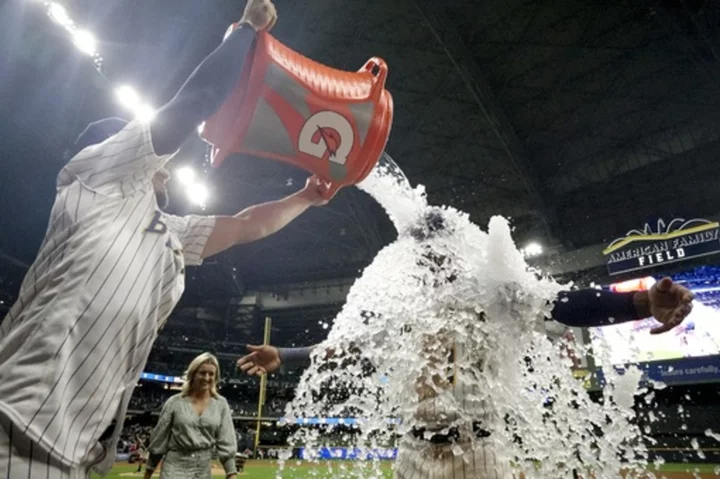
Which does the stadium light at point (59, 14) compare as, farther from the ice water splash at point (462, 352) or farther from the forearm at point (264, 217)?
the forearm at point (264, 217)

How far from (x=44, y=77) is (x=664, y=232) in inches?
719

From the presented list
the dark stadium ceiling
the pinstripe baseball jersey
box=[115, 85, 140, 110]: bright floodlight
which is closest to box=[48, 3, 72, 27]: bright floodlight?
the dark stadium ceiling

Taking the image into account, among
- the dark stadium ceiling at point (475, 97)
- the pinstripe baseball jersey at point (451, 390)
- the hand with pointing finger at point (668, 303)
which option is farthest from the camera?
the dark stadium ceiling at point (475, 97)

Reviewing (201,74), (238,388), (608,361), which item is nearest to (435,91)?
(608,361)

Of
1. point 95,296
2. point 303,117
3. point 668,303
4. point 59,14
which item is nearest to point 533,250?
point 59,14

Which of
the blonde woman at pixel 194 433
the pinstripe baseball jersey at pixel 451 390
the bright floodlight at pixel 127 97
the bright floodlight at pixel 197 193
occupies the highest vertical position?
the bright floodlight at pixel 127 97

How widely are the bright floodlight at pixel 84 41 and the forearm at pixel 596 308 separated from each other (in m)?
10.8

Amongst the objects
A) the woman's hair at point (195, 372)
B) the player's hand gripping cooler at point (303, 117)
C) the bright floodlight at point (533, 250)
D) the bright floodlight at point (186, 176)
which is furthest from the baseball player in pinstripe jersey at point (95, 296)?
the bright floodlight at point (533, 250)

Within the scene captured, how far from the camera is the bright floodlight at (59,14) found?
884 centimetres

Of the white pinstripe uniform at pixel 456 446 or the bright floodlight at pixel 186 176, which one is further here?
the bright floodlight at pixel 186 176

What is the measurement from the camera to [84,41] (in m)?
9.59

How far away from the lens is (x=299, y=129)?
76.0 inches

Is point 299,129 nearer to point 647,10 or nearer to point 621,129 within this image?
point 647,10

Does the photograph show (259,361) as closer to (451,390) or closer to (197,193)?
(451,390)
